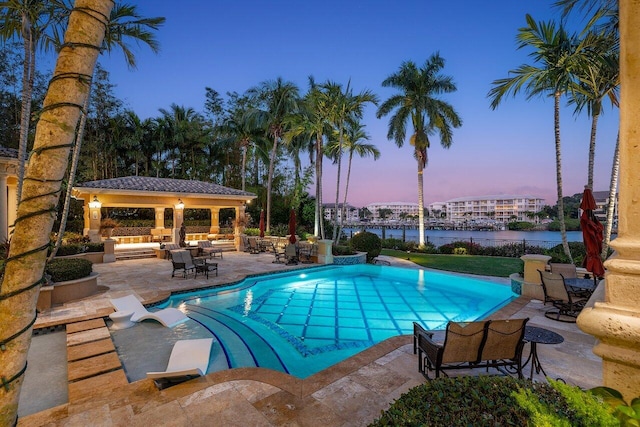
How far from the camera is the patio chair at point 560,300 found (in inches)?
262

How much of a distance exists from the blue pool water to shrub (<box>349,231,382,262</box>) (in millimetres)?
2418

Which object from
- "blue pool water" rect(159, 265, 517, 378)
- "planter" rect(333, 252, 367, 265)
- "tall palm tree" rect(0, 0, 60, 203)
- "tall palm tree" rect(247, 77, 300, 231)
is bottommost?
"blue pool water" rect(159, 265, 517, 378)

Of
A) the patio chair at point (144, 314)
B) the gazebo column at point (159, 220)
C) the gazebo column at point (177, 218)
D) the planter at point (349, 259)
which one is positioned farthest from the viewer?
the gazebo column at point (159, 220)

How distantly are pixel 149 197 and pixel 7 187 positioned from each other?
5.87 m

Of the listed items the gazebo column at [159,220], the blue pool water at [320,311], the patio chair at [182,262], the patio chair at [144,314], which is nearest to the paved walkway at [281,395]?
the blue pool water at [320,311]

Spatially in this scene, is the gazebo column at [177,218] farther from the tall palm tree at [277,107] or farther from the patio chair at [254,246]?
the tall palm tree at [277,107]

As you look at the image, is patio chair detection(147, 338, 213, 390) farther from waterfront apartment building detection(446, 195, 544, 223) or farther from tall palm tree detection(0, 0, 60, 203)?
waterfront apartment building detection(446, 195, 544, 223)

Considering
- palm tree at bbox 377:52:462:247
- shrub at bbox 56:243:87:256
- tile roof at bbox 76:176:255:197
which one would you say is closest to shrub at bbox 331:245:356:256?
palm tree at bbox 377:52:462:247

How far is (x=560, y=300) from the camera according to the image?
6898 millimetres

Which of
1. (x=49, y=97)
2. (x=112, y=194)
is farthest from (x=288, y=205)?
(x=49, y=97)

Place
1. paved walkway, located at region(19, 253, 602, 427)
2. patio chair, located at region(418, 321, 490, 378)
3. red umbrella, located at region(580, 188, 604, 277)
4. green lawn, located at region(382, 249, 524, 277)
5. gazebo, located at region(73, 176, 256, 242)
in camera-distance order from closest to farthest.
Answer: paved walkway, located at region(19, 253, 602, 427) < patio chair, located at region(418, 321, 490, 378) < red umbrella, located at region(580, 188, 604, 277) < green lawn, located at region(382, 249, 524, 277) < gazebo, located at region(73, 176, 256, 242)

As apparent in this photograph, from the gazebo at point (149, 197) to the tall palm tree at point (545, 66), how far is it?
16.7 m

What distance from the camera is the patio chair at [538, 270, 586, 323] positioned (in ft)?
21.8

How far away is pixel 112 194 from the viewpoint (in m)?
16.1
